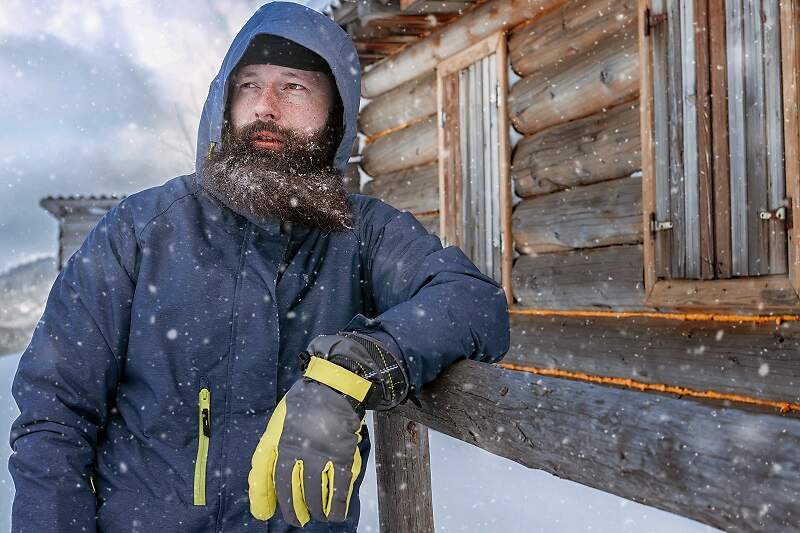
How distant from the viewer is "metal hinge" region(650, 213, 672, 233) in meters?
4.01

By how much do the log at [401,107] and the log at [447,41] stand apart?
0.30ft

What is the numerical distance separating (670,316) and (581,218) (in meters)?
0.96

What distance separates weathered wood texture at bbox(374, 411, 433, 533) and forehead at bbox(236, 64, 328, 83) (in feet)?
3.94

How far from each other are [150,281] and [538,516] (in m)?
2.89

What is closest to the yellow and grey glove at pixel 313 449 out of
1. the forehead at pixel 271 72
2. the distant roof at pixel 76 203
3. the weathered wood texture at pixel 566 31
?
the forehead at pixel 271 72

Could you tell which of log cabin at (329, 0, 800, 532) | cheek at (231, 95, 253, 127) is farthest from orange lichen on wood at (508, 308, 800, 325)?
Result: cheek at (231, 95, 253, 127)

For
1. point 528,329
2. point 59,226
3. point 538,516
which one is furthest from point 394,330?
point 59,226

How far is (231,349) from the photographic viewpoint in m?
1.82

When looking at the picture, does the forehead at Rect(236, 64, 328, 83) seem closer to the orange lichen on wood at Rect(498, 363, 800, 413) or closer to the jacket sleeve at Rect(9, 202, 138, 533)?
the jacket sleeve at Rect(9, 202, 138, 533)

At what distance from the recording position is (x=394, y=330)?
5.25ft

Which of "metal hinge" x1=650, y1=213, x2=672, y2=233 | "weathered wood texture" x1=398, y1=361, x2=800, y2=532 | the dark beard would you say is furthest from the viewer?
"metal hinge" x1=650, y1=213, x2=672, y2=233

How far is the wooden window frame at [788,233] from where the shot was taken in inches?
132

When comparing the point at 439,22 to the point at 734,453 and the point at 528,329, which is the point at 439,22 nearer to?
the point at 528,329

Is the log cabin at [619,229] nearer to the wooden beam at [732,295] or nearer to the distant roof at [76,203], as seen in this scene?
the wooden beam at [732,295]
